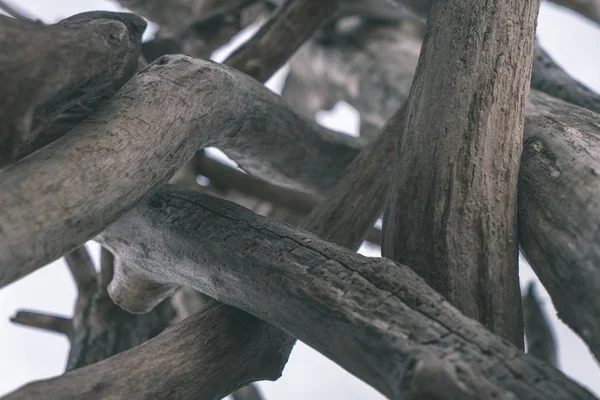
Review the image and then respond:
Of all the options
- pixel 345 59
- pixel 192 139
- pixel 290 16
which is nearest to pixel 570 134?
pixel 192 139

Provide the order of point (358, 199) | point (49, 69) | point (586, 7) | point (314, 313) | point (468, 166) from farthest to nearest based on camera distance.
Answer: point (586, 7) < point (358, 199) < point (468, 166) < point (314, 313) < point (49, 69)

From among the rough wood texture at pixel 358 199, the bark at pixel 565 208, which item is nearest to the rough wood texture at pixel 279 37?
the rough wood texture at pixel 358 199

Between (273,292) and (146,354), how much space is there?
260 millimetres

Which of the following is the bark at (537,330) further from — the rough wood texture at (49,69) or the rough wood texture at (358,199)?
the rough wood texture at (49,69)

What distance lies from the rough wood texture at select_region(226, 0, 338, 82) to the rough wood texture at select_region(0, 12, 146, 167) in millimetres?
1086

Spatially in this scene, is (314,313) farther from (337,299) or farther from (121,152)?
(121,152)

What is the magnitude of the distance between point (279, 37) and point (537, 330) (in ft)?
4.29

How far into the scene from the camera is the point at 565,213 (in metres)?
Result: 1.19

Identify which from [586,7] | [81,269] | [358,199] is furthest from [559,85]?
[586,7]

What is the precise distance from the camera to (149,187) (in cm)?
126

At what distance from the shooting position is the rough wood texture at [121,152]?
104 centimetres

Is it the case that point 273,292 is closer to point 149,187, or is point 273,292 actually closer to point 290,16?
point 149,187

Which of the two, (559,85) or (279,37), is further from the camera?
(279,37)

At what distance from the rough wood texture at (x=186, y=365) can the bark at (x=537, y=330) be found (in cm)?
131
